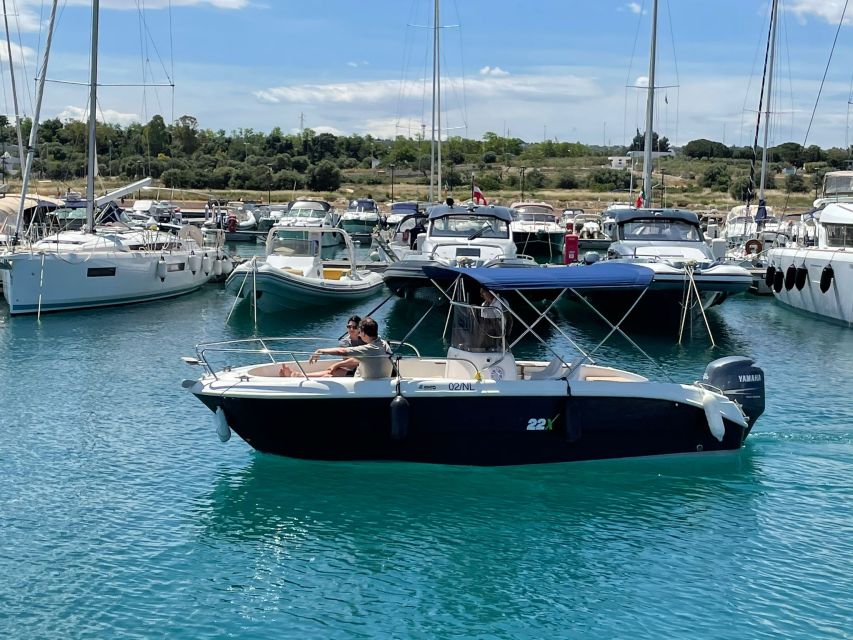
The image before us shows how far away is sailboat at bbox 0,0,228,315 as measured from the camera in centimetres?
2619

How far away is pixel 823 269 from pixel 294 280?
47.7ft

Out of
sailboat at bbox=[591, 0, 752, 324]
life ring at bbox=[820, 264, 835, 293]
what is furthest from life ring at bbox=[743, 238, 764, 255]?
sailboat at bbox=[591, 0, 752, 324]

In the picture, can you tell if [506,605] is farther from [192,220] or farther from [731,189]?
[731,189]

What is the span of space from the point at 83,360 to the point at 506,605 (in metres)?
14.0

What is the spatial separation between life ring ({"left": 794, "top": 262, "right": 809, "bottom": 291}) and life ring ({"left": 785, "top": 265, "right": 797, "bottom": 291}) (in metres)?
0.19

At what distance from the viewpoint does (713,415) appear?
12805mm

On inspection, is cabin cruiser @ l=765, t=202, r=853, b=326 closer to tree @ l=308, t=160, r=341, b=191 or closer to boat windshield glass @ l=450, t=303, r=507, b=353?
boat windshield glass @ l=450, t=303, r=507, b=353

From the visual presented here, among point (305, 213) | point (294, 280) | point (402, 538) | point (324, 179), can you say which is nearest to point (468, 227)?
point (294, 280)

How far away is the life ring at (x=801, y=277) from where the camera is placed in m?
28.7

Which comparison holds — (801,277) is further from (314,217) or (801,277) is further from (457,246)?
(314,217)

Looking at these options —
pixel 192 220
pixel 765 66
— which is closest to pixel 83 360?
pixel 765 66

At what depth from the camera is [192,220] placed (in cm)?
6125

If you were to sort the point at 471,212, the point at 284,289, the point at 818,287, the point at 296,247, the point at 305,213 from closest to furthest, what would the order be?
the point at 284,289
the point at 818,287
the point at 471,212
the point at 296,247
the point at 305,213

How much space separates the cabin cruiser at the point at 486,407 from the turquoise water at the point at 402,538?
314 mm
